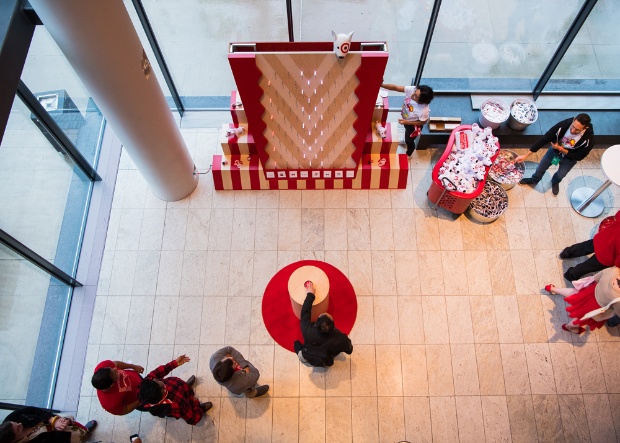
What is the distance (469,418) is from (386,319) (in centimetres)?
145

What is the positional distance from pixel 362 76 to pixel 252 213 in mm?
2508

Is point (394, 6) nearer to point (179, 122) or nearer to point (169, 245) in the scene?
point (179, 122)

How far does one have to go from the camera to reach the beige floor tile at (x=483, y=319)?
570 cm

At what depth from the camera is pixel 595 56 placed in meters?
6.64

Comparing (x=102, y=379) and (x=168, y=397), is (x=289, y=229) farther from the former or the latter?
(x=102, y=379)

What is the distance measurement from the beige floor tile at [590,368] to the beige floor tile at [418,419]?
1894 millimetres

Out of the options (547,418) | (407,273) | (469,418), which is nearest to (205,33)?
(407,273)

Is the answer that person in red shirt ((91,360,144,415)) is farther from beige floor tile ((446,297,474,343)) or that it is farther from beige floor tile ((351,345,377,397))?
beige floor tile ((446,297,474,343))

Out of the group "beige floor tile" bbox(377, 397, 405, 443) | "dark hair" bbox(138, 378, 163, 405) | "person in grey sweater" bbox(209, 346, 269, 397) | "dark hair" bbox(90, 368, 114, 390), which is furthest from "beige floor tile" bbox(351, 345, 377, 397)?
"dark hair" bbox(90, 368, 114, 390)

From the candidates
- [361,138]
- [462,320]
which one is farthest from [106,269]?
[462,320]

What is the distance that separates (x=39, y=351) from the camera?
17.8 ft

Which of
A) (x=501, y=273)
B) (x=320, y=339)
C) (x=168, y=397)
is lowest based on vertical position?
(x=168, y=397)

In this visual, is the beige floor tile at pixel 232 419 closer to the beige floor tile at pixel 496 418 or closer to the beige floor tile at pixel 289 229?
the beige floor tile at pixel 289 229

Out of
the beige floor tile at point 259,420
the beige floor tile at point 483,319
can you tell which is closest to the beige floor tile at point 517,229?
the beige floor tile at point 483,319
